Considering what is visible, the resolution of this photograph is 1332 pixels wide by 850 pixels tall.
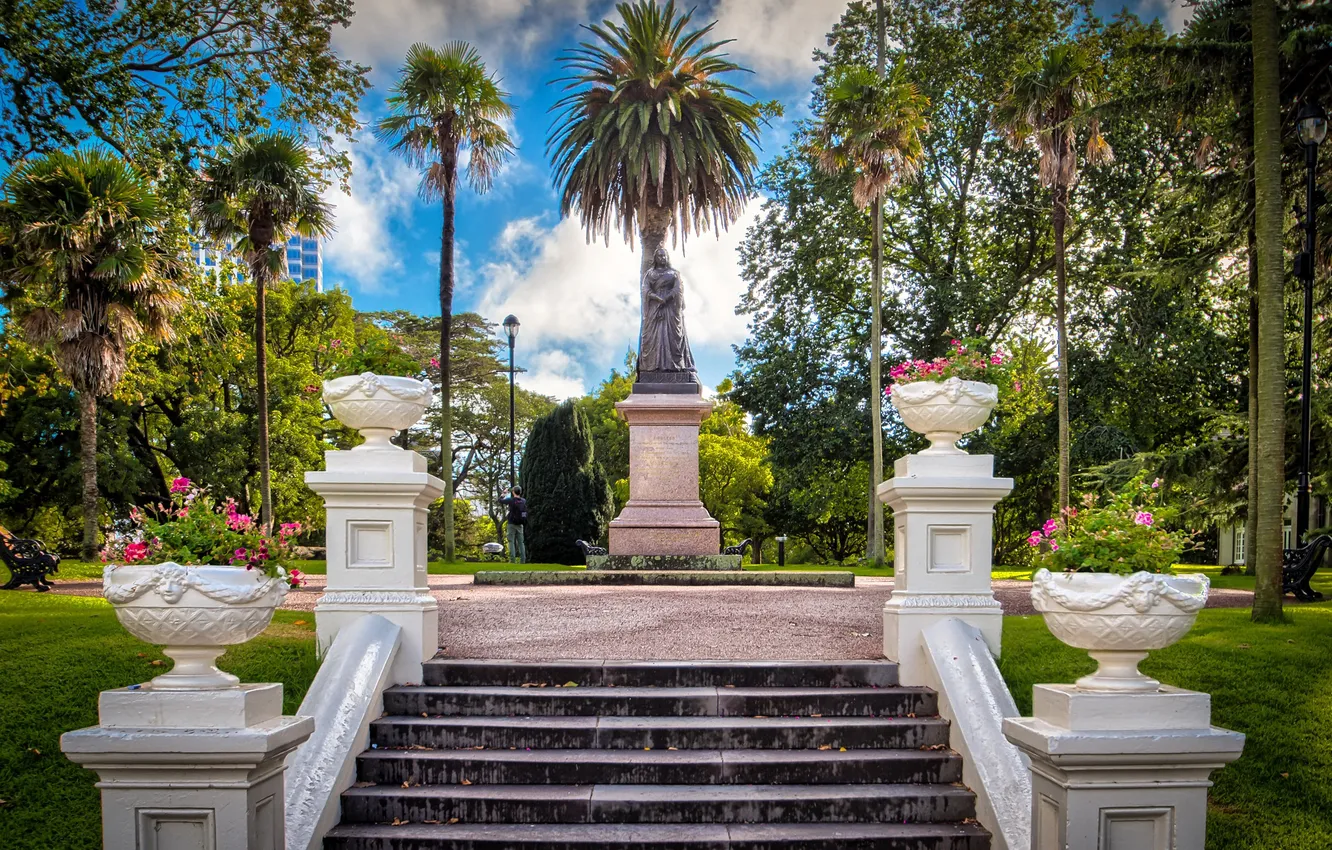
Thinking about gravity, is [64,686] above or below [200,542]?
below

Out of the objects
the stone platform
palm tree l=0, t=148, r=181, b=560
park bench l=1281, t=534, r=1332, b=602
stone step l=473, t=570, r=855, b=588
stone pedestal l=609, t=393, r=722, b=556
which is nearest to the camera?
park bench l=1281, t=534, r=1332, b=602

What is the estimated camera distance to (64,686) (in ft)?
22.1

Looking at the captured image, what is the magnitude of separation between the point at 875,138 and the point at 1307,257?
10.2 meters

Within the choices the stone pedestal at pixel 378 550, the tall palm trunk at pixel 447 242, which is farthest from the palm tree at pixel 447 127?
the stone pedestal at pixel 378 550

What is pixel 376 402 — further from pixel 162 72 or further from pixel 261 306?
pixel 261 306

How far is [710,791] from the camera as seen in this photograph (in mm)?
5383

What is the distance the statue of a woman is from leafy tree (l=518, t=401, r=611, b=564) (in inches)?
386

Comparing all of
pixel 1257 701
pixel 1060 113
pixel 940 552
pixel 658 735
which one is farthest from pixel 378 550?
pixel 1060 113

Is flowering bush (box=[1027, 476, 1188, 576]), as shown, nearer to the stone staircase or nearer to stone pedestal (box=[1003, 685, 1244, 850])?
stone pedestal (box=[1003, 685, 1244, 850])

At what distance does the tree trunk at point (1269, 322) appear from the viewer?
9.04 meters

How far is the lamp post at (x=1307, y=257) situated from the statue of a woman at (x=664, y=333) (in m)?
8.83

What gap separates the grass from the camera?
542 cm

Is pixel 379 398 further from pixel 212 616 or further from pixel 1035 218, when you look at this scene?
pixel 1035 218

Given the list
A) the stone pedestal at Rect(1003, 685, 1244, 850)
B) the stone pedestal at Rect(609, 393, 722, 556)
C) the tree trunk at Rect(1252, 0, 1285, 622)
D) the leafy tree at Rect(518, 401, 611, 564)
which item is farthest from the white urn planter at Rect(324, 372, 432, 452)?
the leafy tree at Rect(518, 401, 611, 564)
